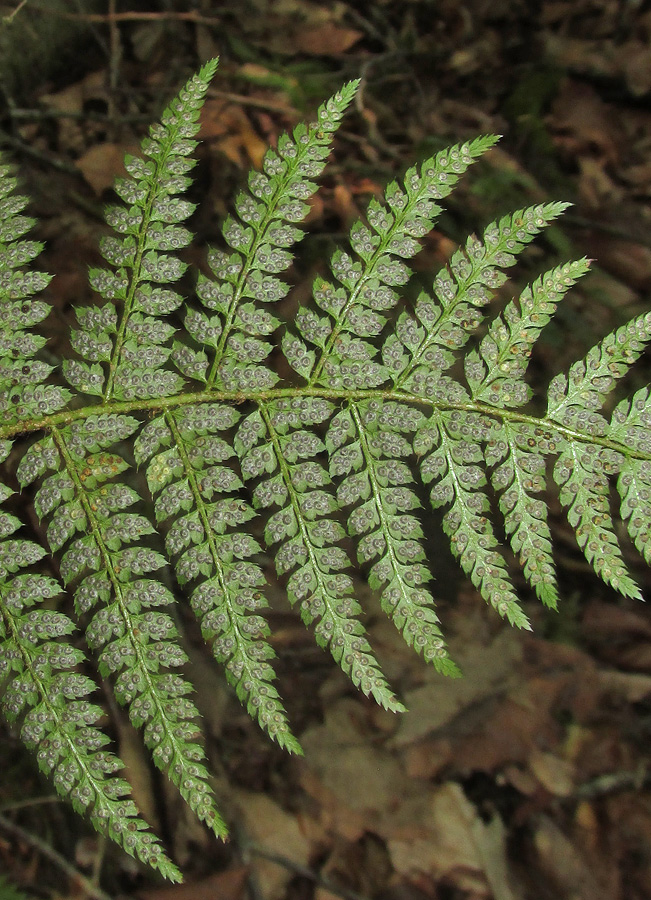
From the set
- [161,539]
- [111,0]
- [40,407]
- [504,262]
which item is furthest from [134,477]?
[111,0]

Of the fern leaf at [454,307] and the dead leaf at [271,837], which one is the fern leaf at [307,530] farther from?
the dead leaf at [271,837]

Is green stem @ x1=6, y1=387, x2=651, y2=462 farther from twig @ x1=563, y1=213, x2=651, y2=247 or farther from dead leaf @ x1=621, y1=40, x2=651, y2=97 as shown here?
dead leaf @ x1=621, y1=40, x2=651, y2=97

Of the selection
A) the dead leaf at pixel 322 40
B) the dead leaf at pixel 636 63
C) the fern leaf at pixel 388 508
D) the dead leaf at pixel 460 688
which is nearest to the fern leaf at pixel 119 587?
the fern leaf at pixel 388 508

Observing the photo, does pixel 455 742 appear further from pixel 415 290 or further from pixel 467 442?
pixel 415 290

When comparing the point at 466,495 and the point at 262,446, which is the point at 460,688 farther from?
the point at 262,446

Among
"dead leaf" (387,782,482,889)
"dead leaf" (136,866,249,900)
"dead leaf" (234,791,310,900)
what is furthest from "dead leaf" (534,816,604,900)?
"dead leaf" (136,866,249,900)

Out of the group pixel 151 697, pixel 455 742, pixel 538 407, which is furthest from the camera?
pixel 538 407
